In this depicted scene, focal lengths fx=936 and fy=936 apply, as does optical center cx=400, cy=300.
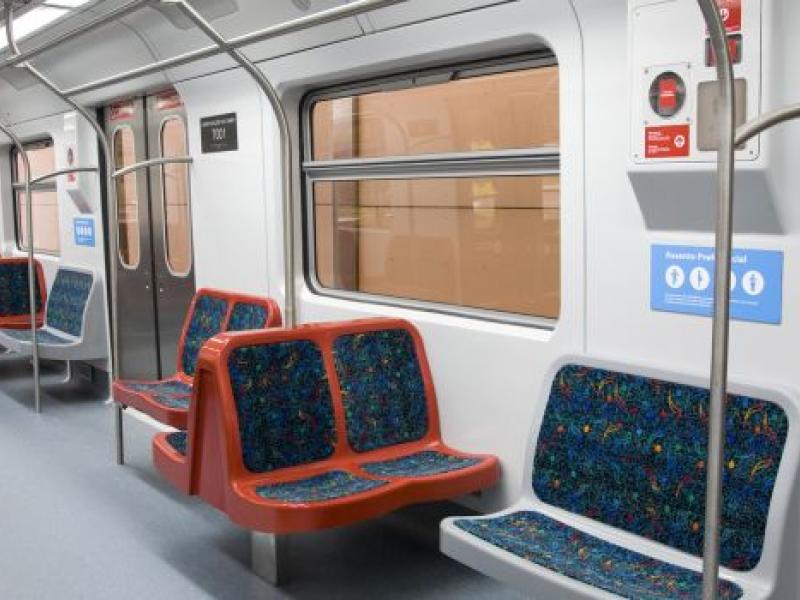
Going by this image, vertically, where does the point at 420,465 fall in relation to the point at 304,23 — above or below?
below

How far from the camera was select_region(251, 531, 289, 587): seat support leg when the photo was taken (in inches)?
140

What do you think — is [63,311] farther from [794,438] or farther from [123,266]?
[794,438]

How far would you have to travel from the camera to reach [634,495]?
288 cm

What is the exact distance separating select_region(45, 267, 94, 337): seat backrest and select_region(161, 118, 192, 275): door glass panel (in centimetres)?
92

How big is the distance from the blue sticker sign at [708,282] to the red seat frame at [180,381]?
2419 millimetres

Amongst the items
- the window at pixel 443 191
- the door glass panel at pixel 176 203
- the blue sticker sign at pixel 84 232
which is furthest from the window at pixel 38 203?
the window at pixel 443 191

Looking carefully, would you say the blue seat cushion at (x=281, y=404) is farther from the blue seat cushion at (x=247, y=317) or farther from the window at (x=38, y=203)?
the window at (x=38, y=203)

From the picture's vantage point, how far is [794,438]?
8.14 ft

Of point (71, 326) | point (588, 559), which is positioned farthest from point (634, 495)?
point (71, 326)

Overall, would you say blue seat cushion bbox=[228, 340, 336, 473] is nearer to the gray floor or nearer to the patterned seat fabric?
the gray floor

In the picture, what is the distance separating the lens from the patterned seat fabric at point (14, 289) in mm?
7867

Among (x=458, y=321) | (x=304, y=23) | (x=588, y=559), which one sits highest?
(x=304, y=23)

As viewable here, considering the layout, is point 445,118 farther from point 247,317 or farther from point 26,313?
point 26,313

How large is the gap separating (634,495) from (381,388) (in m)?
1.30
